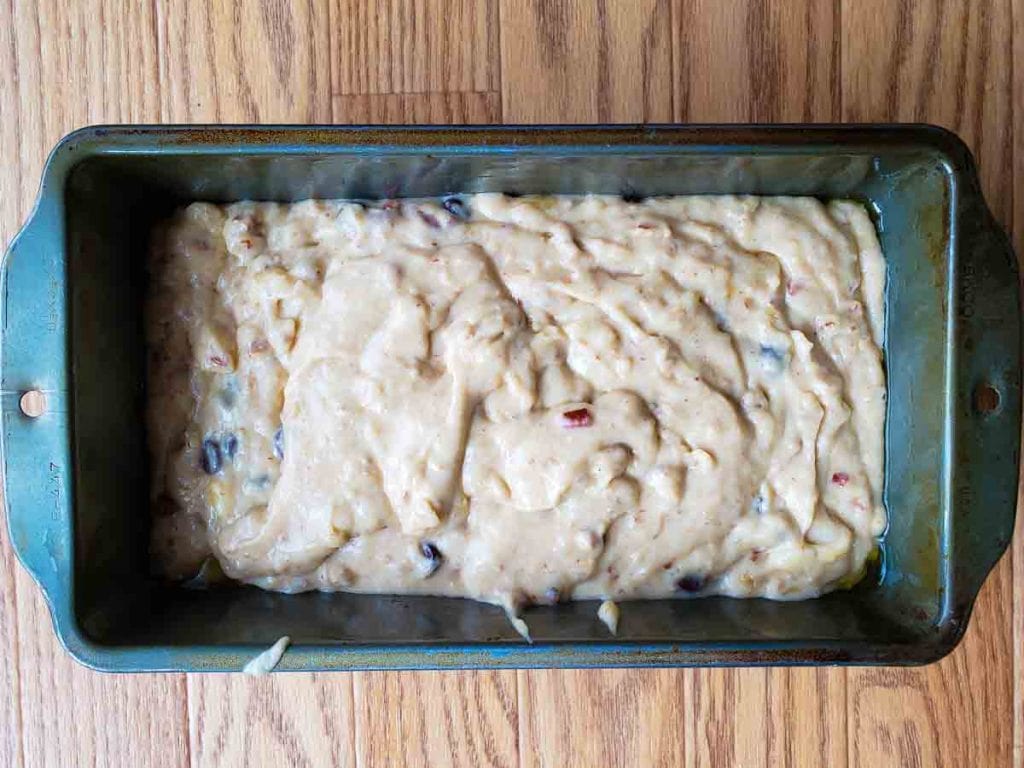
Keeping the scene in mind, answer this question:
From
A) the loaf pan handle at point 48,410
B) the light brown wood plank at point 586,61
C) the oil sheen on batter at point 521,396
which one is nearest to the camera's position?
the loaf pan handle at point 48,410

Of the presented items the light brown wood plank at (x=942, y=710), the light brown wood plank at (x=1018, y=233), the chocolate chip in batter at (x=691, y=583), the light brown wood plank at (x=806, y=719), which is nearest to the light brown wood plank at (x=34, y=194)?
the chocolate chip in batter at (x=691, y=583)

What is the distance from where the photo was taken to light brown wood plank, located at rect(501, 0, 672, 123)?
1444 millimetres

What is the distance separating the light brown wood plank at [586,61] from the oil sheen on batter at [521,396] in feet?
0.66

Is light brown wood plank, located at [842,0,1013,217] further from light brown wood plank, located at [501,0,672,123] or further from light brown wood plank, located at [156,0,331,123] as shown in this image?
light brown wood plank, located at [156,0,331,123]

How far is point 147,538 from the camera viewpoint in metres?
1.33

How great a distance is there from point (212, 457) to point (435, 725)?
0.56 meters

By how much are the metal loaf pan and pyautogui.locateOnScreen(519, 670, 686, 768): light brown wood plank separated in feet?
0.83

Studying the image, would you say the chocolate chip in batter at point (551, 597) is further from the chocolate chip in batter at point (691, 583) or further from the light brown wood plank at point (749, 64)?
the light brown wood plank at point (749, 64)

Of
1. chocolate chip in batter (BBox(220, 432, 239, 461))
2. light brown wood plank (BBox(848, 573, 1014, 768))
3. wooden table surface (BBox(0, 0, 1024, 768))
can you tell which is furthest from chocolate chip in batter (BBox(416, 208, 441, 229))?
light brown wood plank (BBox(848, 573, 1014, 768))

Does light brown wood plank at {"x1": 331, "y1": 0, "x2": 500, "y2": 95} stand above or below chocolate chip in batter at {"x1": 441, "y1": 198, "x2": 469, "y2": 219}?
above

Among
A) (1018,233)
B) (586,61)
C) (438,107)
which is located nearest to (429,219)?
(438,107)

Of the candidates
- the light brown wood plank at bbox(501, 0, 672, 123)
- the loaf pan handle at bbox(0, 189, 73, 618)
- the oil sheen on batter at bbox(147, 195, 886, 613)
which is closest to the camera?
the loaf pan handle at bbox(0, 189, 73, 618)

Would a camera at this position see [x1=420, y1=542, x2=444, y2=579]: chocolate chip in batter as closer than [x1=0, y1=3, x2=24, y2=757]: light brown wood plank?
Yes

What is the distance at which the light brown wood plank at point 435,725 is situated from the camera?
1482 mm
